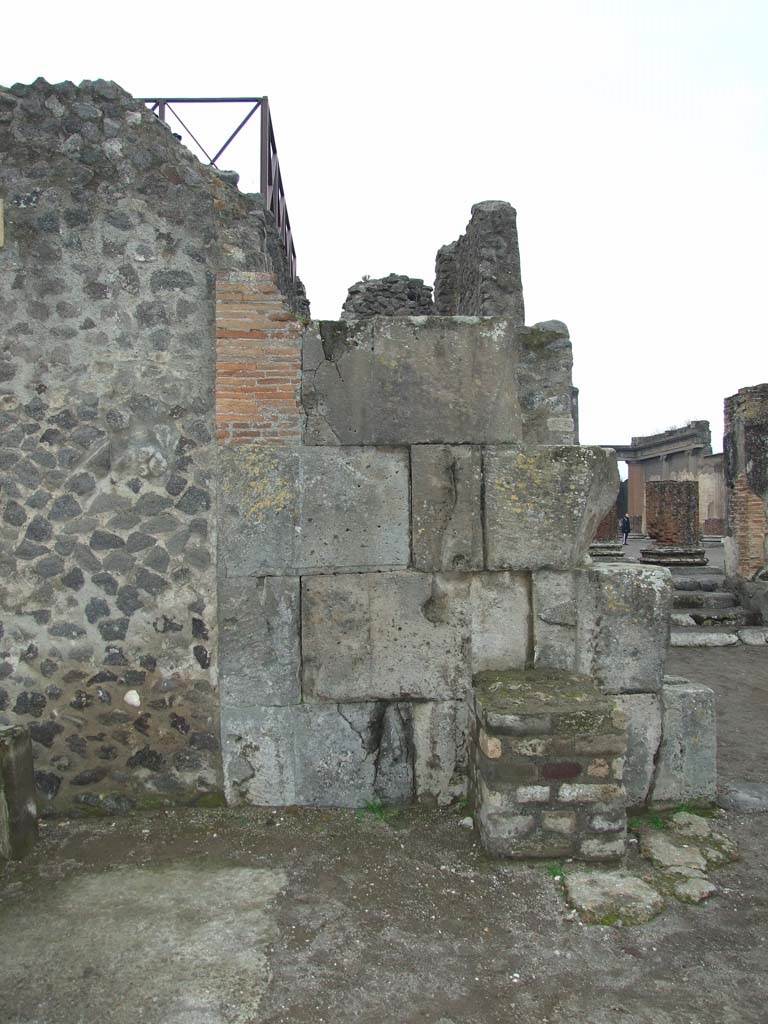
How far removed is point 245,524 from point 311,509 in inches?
15.2

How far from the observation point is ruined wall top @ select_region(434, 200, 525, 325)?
17.8 feet

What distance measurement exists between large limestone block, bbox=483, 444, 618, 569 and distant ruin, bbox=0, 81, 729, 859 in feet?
0.04

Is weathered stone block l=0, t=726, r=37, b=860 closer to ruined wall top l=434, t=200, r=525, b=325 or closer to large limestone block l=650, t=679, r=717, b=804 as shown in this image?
large limestone block l=650, t=679, r=717, b=804

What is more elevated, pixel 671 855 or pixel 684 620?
pixel 684 620

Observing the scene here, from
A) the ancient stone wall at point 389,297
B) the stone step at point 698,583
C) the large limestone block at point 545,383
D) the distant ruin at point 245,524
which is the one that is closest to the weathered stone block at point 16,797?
the distant ruin at point 245,524

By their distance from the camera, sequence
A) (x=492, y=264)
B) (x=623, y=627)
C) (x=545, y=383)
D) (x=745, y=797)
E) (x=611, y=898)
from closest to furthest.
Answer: (x=611, y=898)
(x=623, y=627)
(x=745, y=797)
(x=545, y=383)
(x=492, y=264)

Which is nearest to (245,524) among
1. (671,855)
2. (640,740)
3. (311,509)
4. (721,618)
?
(311,509)

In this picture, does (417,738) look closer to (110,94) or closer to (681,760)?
(681,760)

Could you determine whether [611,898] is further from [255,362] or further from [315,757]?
[255,362]

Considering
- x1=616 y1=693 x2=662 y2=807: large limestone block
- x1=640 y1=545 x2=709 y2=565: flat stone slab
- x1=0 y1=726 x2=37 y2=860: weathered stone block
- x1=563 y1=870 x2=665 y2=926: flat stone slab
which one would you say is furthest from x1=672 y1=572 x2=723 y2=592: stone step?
x1=0 y1=726 x2=37 y2=860: weathered stone block

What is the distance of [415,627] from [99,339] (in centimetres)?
248

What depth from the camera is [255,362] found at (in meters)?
4.12

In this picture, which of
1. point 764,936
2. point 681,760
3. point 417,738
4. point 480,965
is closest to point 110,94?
point 417,738

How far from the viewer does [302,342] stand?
415 centimetres
